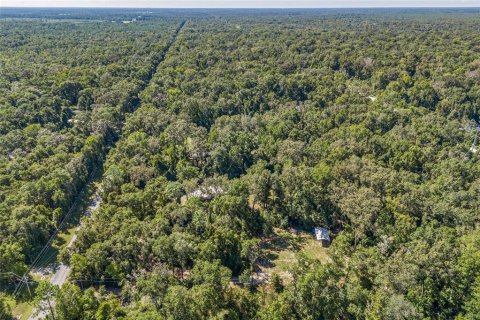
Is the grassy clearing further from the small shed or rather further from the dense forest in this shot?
the small shed

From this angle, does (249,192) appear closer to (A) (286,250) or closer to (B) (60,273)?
(A) (286,250)

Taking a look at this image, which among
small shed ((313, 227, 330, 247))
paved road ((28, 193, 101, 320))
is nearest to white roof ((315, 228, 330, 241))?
small shed ((313, 227, 330, 247))

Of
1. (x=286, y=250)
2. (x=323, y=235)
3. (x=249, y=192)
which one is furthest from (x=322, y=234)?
(x=249, y=192)

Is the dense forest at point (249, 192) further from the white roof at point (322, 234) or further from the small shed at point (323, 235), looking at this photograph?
the white roof at point (322, 234)

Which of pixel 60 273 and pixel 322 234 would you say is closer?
pixel 60 273

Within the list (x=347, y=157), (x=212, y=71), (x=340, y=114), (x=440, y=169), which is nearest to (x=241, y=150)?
(x=347, y=157)

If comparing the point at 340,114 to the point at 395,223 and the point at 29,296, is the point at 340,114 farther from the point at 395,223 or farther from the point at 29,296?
the point at 29,296
